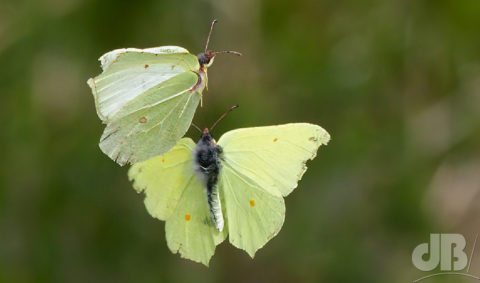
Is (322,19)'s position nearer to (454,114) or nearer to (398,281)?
(454,114)

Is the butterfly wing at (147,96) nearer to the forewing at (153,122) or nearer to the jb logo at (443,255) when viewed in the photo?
the forewing at (153,122)

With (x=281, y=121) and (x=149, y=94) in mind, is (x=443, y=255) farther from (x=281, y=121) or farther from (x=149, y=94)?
(x=149, y=94)

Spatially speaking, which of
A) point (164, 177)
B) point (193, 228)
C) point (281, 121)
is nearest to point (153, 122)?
point (164, 177)

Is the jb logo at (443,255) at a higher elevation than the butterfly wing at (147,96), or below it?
below

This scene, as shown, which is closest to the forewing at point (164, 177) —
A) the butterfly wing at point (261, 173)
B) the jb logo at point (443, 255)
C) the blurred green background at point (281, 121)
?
the butterfly wing at point (261, 173)

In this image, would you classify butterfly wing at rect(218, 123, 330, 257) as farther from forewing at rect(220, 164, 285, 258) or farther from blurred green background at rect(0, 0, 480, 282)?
blurred green background at rect(0, 0, 480, 282)

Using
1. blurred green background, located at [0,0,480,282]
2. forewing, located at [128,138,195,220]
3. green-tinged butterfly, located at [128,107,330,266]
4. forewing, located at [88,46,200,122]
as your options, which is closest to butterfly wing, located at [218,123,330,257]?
green-tinged butterfly, located at [128,107,330,266]

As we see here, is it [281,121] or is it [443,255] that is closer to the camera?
[443,255]
